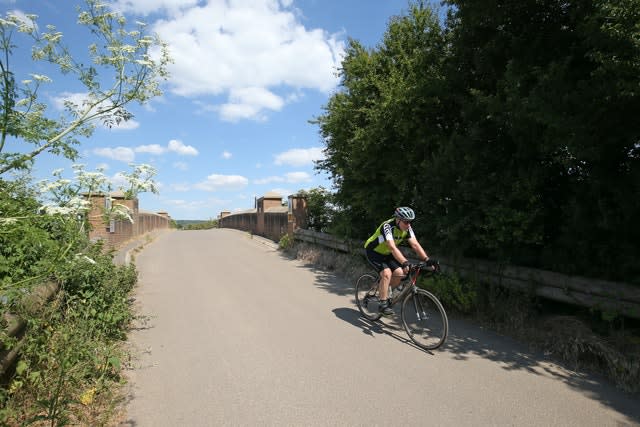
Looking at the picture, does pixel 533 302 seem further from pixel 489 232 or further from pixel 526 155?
pixel 526 155

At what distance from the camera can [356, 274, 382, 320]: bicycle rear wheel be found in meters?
6.16

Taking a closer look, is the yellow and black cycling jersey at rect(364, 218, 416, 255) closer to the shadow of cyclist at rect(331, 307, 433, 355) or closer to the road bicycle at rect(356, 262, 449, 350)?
the road bicycle at rect(356, 262, 449, 350)

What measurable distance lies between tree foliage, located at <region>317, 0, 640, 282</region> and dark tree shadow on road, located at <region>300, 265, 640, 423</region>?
1.26 metres

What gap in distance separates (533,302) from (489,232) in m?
1.25

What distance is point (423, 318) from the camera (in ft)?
17.6

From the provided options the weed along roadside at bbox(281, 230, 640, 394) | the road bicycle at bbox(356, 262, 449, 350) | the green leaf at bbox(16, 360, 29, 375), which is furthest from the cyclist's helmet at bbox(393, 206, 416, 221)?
the green leaf at bbox(16, 360, 29, 375)

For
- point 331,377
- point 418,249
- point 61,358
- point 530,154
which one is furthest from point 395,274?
point 61,358

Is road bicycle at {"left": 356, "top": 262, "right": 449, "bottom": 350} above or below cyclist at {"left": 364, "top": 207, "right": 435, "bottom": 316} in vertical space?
below

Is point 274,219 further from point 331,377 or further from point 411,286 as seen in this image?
point 331,377

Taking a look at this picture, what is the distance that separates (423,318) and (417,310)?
0.14m

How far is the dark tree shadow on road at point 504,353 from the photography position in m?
3.67

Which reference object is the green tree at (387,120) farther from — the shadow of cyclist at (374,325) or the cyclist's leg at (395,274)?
the shadow of cyclist at (374,325)

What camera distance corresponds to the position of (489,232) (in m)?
5.81

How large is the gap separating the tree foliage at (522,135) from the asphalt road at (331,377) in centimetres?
159
